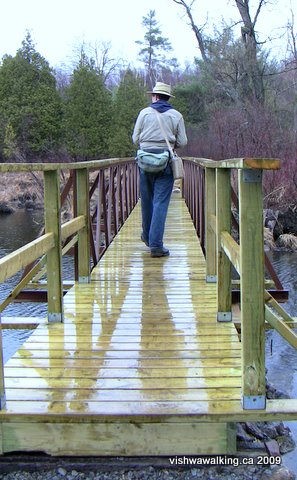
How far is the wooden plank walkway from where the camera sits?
8.90 ft

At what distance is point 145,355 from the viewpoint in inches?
135

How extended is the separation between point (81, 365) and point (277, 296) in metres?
2.56

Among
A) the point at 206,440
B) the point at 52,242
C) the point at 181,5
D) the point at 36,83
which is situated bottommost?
the point at 206,440

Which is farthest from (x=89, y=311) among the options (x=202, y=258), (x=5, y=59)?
(x=5, y=59)

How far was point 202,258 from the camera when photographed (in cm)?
630

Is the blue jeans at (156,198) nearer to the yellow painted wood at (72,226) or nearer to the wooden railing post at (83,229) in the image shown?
the wooden railing post at (83,229)

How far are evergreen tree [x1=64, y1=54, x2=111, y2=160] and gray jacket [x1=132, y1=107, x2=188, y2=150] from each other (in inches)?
1004

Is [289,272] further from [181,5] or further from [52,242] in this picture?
[181,5]

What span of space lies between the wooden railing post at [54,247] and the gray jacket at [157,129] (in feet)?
6.57

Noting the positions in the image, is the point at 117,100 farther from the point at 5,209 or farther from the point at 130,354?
the point at 130,354

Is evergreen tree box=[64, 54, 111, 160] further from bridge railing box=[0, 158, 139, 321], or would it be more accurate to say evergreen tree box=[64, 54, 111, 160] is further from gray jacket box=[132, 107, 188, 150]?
gray jacket box=[132, 107, 188, 150]

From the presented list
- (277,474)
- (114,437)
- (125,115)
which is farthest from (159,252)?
(125,115)

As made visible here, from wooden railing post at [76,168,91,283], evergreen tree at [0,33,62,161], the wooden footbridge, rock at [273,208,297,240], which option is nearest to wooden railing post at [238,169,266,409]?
the wooden footbridge

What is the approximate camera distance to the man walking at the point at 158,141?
569 centimetres
